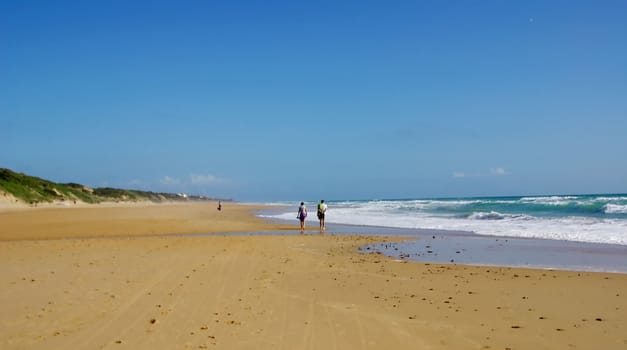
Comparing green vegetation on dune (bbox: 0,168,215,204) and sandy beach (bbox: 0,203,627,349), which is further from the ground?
green vegetation on dune (bbox: 0,168,215,204)

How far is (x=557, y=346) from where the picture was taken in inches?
251

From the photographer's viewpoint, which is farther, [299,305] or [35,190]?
[35,190]

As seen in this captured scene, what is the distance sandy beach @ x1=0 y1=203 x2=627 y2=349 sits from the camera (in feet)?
22.0

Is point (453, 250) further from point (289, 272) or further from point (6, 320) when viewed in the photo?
point (6, 320)

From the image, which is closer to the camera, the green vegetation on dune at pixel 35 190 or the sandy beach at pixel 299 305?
the sandy beach at pixel 299 305

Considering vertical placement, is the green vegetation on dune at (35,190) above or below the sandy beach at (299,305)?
above

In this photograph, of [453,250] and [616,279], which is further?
[453,250]

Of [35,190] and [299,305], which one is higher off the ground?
[35,190]

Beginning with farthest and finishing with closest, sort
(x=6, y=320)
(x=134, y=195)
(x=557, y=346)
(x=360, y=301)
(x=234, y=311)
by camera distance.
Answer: (x=134, y=195) → (x=360, y=301) → (x=234, y=311) → (x=6, y=320) → (x=557, y=346)

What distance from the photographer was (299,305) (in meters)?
8.68

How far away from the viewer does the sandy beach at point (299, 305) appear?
22.0 ft

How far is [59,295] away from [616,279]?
1104 centimetres

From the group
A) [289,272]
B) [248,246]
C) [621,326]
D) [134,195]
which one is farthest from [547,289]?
[134,195]

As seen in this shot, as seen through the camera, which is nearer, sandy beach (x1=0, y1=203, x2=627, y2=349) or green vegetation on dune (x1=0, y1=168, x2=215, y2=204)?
sandy beach (x1=0, y1=203, x2=627, y2=349)
